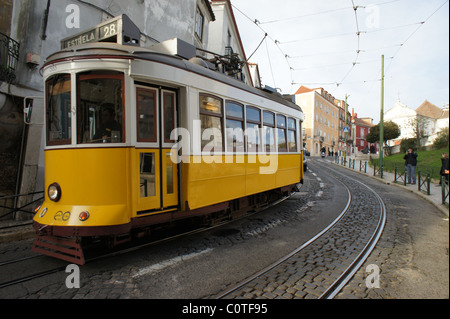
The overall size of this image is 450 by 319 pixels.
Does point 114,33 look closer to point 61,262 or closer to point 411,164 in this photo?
point 61,262

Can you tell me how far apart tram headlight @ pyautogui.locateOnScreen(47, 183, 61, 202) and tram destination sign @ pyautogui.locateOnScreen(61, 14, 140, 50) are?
2.47 m

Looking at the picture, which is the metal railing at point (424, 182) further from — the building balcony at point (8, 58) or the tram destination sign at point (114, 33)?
the building balcony at point (8, 58)

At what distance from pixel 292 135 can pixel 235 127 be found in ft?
11.4

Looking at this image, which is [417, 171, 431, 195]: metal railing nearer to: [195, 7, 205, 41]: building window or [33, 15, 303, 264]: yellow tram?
[33, 15, 303, 264]: yellow tram

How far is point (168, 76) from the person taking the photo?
4.47 m

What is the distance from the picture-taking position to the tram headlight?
160 inches

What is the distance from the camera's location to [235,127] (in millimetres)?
5934

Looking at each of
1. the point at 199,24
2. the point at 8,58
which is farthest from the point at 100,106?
the point at 199,24

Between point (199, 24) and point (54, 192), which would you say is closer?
point (54, 192)

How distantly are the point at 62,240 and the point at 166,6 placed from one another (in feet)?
35.6

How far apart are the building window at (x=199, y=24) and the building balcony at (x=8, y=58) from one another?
9.35 metres

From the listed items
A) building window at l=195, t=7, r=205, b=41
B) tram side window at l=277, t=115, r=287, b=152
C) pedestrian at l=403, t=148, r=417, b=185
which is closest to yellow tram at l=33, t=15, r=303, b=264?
tram side window at l=277, t=115, r=287, b=152

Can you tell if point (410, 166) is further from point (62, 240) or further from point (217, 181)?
point (62, 240)

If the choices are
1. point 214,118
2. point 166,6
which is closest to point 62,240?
point 214,118
